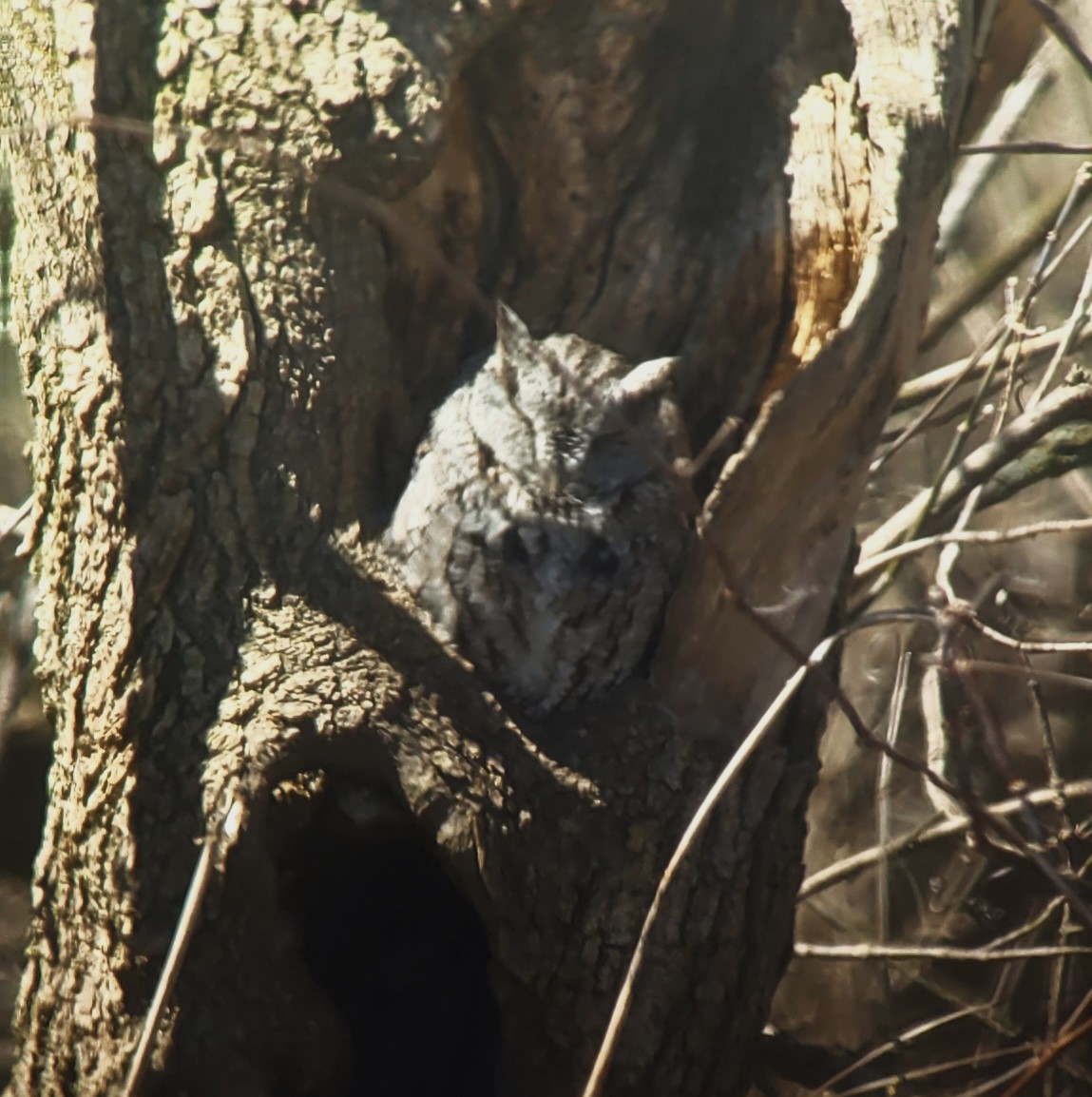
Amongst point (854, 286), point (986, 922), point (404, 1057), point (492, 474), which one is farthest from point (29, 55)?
point (986, 922)

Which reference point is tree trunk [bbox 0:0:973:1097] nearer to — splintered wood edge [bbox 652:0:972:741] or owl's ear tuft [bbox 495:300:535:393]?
splintered wood edge [bbox 652:0:972:741]

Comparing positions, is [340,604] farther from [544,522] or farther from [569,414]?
[569,414]

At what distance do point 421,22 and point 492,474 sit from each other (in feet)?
2.74

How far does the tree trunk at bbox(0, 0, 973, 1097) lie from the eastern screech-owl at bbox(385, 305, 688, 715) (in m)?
0.15

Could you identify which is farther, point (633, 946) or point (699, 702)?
point (699, 702)

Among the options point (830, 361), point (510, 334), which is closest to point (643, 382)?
point (510, 334)

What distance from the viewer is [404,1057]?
76.9 inches

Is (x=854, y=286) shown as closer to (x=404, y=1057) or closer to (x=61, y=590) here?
(x=61, y=590)

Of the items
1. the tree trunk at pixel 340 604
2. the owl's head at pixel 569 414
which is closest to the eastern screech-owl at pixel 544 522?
the owl's head at pixel 569 414

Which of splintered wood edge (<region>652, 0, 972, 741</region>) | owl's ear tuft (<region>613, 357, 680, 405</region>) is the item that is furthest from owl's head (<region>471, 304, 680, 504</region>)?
splintered wood edge (<region>652, 0, 972, 741</region>)

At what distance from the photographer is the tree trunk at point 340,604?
1.65 metres

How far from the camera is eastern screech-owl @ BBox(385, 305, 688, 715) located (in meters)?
2.07

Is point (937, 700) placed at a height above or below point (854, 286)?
below

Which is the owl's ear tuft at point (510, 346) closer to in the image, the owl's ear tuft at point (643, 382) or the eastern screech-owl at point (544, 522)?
the eastern screech-owl at point (544, 522)
